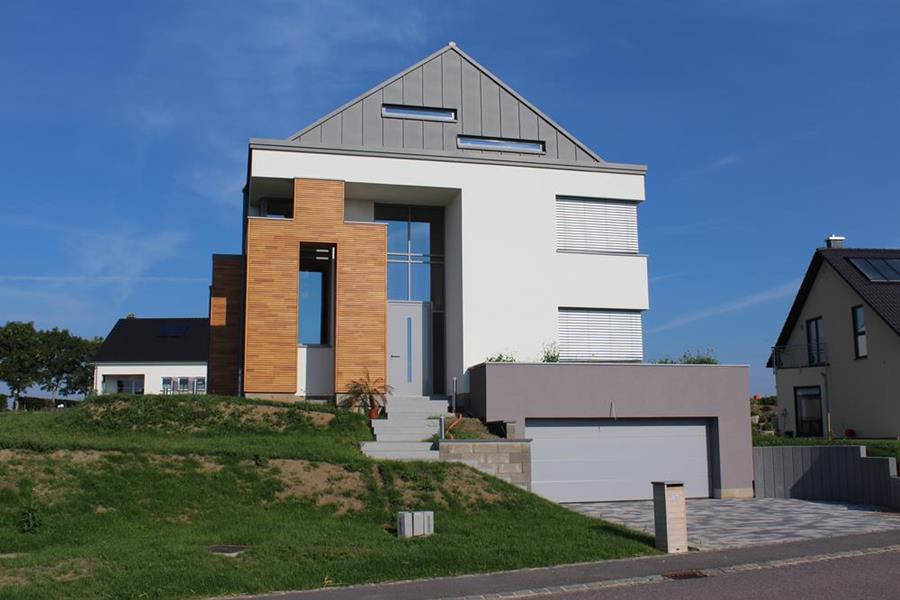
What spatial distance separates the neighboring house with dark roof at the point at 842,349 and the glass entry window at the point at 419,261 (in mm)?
13761

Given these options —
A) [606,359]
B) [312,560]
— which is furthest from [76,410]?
[606,359]

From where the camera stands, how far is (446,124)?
22.0 m

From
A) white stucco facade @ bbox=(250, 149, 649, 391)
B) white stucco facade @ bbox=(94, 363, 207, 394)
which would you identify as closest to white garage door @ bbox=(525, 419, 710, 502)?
white stucco facade @ bbox=(250, 149, 649, 391)

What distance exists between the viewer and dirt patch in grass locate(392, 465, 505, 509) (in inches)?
539

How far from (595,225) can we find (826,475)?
8099mm

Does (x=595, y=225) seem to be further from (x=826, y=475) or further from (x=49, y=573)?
(x=49, y=573)

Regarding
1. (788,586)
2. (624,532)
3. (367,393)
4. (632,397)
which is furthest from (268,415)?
(788,586)

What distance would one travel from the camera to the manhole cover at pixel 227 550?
10.6 metres

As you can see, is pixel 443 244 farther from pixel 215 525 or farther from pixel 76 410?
pixel 215 525

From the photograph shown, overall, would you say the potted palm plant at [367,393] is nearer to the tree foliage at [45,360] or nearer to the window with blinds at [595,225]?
the window with blinds at [595,225]

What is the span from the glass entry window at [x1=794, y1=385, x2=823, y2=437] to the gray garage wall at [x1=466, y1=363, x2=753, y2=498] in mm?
11487

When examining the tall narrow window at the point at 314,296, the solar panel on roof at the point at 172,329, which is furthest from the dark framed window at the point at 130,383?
the tall narrow window at the point at 314,296

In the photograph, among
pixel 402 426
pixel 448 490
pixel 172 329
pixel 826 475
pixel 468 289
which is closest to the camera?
pixel 448 490

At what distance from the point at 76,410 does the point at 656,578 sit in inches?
506
